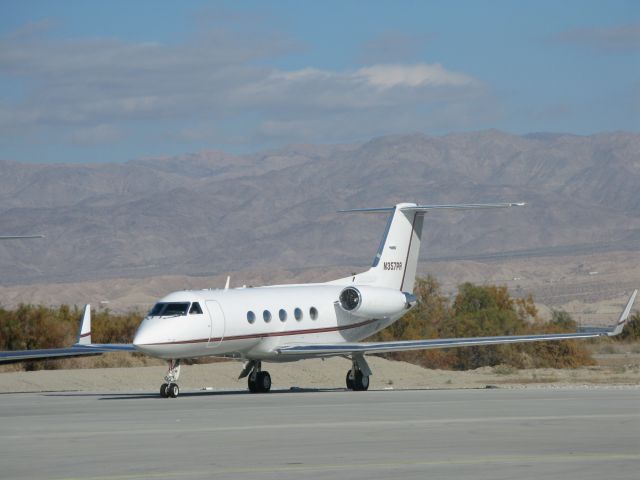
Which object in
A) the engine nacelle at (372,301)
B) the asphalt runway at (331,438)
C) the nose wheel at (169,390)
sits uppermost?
the engine nacelle at (372,301)

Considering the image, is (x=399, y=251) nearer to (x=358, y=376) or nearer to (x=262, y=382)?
(x=358, y=376)

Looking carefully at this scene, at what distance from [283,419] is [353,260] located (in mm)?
166740

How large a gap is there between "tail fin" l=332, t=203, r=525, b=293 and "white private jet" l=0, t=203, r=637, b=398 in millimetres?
28

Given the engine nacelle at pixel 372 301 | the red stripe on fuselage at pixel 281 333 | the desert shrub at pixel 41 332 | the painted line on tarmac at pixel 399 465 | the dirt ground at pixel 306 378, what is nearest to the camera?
the painted line on tarmac at pixel 399 465

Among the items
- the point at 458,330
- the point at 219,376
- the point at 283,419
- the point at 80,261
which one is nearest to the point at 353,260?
the point at 80,261

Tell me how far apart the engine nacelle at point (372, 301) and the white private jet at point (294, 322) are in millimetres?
26

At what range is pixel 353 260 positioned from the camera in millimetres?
189125

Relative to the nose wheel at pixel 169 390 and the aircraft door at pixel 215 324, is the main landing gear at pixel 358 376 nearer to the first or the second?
the aircraft door at pixel 215 324

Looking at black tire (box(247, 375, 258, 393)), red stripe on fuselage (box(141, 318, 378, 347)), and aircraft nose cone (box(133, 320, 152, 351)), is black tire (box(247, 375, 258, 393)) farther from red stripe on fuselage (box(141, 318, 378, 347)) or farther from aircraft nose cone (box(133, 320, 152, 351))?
aircraft nose cone (box(133, 320, 152, 351))

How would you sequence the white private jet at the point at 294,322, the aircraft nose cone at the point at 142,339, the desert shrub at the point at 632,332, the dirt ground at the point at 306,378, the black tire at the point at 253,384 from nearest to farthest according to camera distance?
the aircraft nose cone at the point at 142,339
the white private jet at the point at 294,322
the black tire at the point at 253,384
the dirt ground at the point at 306,378
the desert shrub at the point at 632,332

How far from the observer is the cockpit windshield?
102ft

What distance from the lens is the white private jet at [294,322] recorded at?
1218 inches

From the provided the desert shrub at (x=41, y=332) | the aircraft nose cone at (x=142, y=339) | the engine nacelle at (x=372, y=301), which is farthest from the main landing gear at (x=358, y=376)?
the desert shrub at (x=41, y=332)

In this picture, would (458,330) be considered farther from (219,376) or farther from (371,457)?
(371,457)
